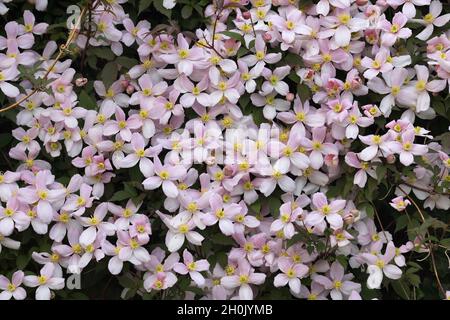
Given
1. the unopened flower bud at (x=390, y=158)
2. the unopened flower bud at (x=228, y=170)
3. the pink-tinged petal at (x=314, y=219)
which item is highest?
the unopened flower bud at (x=390, y=158)

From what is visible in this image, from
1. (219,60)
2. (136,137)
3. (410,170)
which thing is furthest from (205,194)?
Result: (410,170)

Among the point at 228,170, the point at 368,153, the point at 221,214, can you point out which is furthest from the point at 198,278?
the point at 368,153

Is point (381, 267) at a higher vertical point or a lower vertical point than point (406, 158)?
lower

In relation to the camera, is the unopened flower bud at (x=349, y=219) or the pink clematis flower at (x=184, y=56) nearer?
the unopened flower bud at (x=349, y=219)

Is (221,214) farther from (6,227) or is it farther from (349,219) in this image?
(6,227)

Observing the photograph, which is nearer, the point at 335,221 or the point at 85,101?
the point at 335,221

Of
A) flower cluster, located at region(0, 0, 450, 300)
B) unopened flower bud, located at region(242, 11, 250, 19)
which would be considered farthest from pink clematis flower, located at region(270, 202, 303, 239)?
unopened flower bud, located at region(242, 11, 250, 19)

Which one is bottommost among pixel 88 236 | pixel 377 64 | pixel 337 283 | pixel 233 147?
pixel 337 283

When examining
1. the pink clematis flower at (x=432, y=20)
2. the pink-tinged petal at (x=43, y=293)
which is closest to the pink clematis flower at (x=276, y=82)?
the pink clematis flower at (x=432, y=20)

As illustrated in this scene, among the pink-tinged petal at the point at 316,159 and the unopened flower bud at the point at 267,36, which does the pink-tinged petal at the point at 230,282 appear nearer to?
the pink-tinged petal at the point at 316,159
